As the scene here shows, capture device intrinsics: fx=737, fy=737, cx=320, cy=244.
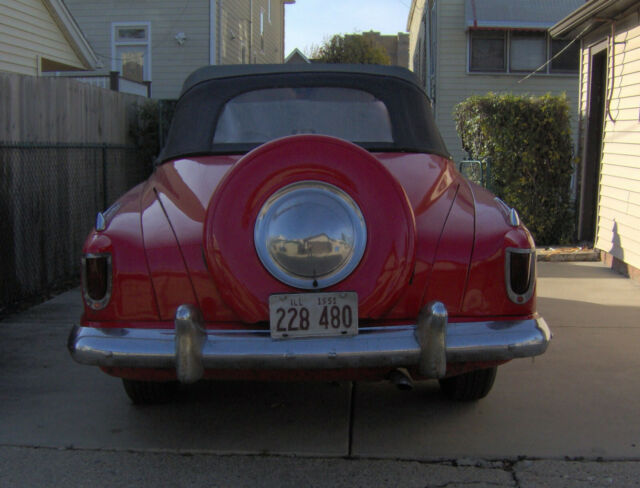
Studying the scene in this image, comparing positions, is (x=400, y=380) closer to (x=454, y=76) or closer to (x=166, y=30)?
(x=454, y=76)

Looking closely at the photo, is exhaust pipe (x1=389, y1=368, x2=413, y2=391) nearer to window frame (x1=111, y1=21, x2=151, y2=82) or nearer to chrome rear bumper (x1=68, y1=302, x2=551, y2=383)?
chrome rear bumper (x1=68, y1=302, x2=551, y2=383)

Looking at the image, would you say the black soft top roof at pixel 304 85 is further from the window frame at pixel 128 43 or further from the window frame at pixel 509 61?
the window frame at pixel 128 43

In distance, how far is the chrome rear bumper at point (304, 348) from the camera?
3070mm

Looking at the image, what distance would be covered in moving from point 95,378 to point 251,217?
83.8 inches

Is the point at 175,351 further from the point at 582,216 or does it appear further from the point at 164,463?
the point at 582,216

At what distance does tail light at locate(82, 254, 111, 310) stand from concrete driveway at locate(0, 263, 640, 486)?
75cm

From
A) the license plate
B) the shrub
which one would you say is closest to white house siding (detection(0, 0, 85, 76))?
the shrub

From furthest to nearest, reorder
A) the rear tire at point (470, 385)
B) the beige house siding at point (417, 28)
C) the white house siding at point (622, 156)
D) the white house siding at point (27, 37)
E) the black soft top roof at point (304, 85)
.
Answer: the beige house siding at point (417, 28), the white house siding at point (27, 37), the white house siding at point (622, 156), the black soft top roof at point (304, 85), the rear tire at point (470, 385)

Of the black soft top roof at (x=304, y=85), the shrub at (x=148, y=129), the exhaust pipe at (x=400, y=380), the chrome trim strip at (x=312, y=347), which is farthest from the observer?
the shrub at (x=148, y=129)

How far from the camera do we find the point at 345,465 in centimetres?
338

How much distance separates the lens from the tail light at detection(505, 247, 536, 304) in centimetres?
A: 339

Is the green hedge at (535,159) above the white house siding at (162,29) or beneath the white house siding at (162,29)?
beneath

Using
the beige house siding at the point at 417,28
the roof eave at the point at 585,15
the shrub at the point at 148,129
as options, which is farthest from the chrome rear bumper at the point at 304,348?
the beige house siding at the point at 417,28

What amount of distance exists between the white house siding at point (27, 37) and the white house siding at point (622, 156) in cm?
914
